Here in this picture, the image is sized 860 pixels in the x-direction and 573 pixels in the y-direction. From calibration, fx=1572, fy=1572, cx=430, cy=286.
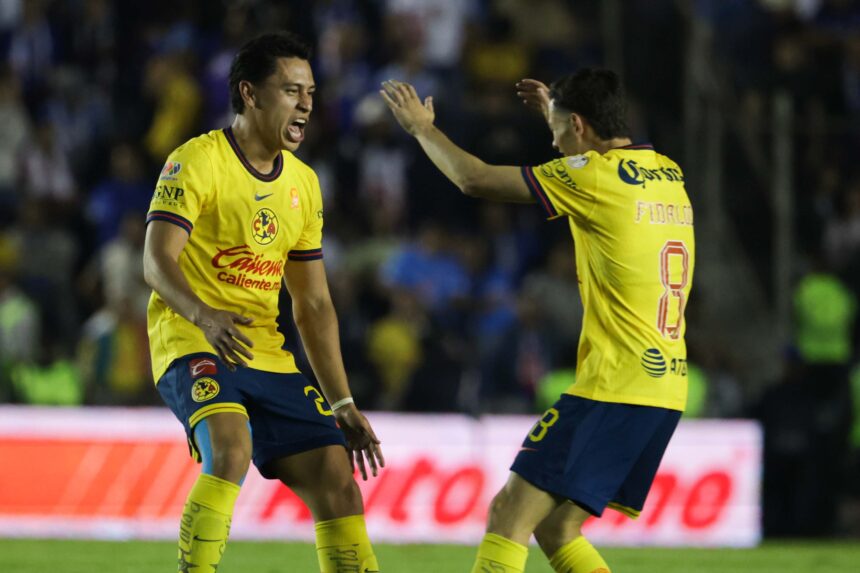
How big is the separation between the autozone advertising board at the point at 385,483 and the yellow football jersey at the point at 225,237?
6.11 m

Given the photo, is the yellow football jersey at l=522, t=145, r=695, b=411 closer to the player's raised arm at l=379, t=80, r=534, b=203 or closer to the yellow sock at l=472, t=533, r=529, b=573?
the player's raised arm at l=379, t=80, r=534, b=203

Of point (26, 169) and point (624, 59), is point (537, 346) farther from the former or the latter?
point (26, 169)

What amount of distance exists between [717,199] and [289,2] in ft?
15.6

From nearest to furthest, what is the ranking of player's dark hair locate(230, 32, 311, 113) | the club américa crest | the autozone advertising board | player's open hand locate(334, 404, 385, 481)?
the club américa crest < player's dark hair locate(230, 32, 311, 113) < player's open hand locate(334, 404, 385, 481) < the autozone advertising board

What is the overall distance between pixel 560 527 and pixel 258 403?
52.2 inches

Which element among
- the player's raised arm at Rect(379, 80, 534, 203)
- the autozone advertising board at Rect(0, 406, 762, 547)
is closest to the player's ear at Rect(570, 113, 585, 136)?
the player's raised arm at Rect(379, 80, 534, 203)

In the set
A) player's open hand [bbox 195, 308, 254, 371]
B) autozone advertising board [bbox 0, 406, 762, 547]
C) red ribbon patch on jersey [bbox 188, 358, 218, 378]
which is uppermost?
player's open hand [bbox 195, 308, 254, 371]

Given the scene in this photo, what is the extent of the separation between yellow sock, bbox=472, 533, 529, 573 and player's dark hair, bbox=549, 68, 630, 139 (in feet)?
5.49

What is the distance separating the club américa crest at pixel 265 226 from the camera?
6270 millimetres

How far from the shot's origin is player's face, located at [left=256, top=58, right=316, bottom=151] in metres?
6.35

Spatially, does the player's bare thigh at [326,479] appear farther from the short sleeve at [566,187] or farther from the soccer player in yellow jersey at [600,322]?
the short sleeve at [566,187]

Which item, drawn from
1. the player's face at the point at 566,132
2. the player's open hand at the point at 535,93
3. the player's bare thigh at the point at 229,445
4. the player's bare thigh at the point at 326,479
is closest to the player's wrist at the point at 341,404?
the player's bare thigh at the point at 326,479

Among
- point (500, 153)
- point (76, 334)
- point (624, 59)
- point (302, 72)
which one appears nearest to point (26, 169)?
point (76, 334)

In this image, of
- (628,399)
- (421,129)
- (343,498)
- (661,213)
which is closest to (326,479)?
(343,498)
